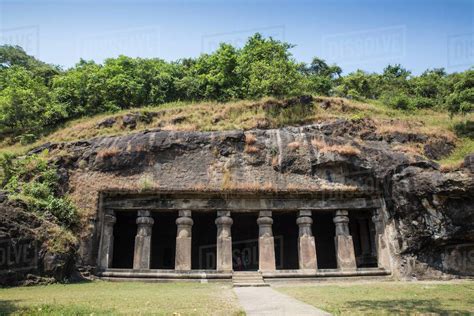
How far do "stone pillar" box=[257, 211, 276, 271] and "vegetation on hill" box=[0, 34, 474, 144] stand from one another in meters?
11.9

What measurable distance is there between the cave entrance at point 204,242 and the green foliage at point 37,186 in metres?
7.77

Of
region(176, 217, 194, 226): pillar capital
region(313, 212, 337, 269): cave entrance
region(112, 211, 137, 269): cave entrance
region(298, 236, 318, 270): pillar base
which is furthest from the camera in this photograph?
region(313, 212, 337, 269): cave entrance

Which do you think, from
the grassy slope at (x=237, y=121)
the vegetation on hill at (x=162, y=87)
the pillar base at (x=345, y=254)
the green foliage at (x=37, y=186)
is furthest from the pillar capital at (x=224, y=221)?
the vegetation on hill at (x=162, y=87)

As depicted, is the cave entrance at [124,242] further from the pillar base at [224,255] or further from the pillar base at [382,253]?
the pillar base at [382,253]

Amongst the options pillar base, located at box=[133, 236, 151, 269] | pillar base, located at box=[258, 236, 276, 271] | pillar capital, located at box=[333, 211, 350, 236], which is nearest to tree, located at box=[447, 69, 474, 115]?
pillar capital, located at box=[333, 211, 350, 236]

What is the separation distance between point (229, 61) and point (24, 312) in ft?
95.9

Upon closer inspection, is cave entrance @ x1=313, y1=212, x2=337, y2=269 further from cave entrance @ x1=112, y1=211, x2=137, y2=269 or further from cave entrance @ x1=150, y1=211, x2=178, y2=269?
Answer: cave entrance @ x1=112, y1=211, x2=137, y2=269

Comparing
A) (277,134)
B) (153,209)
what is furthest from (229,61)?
(153,209)

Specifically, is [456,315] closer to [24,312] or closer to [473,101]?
[24,312]

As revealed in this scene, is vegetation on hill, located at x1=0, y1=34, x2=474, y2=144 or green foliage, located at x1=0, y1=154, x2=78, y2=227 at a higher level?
vegetation on hill, located at x1=0, y1=34, x2=474, y2=144

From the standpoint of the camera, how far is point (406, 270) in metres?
17.4

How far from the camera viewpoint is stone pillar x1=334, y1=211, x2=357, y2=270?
18.4m

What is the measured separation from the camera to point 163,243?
23.5 meters

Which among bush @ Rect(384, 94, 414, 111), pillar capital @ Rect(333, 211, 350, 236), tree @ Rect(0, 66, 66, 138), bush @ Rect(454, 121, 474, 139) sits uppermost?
bush @ Rect(384, 94, 414, 111)
